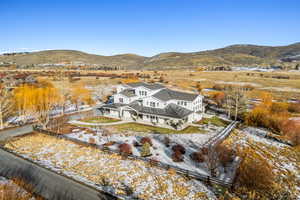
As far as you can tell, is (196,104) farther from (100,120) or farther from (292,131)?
(100,120)

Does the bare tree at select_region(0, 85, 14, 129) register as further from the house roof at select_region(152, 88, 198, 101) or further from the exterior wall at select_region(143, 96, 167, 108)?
the house roof at select_region(152, 88, 198, 101)

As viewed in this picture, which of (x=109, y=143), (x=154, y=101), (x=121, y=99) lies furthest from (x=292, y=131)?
(x=121, y=99)

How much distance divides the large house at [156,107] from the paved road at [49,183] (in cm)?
1981

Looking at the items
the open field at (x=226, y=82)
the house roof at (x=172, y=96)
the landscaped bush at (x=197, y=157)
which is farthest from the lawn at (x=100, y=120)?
the open field at (x=226, y=82)

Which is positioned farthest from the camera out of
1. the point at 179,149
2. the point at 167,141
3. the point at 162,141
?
the point at 162,141

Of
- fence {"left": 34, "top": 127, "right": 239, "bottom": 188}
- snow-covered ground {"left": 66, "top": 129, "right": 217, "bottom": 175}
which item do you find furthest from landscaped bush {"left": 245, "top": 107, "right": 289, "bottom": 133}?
fence {"left": 34, "top": 127, "right": 239, "bottom": 188}

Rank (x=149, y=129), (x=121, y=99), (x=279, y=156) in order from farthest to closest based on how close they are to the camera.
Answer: (x=121, y=99), (x=149, y=129), (x=279, y=156)

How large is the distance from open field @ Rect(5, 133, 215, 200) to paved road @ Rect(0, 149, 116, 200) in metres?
0.93

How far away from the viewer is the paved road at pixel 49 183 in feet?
44.6

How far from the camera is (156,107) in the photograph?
3625 centimetres

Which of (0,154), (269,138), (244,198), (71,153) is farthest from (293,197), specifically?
(0,154)

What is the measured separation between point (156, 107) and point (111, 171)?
66.0ft

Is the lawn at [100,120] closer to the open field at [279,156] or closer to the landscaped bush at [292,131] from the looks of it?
the open field at [279,156]

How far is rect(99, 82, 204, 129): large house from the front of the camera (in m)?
33.0
